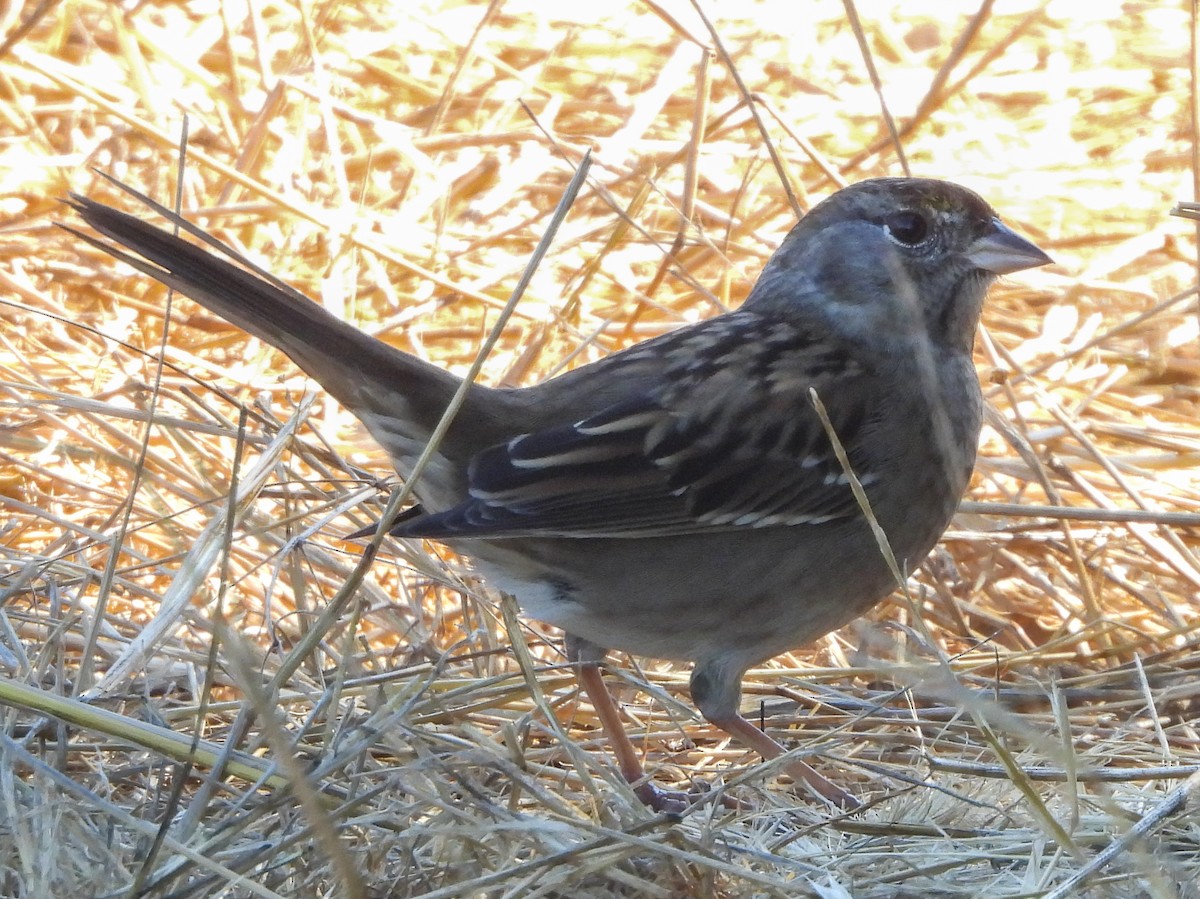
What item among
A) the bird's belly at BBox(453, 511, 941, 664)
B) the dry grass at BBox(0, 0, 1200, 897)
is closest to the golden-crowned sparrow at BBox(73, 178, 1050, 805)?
the bird's belly at BBox(453, 511, 941, 664)

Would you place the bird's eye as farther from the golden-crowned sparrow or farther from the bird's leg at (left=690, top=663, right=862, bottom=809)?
the bird's leg at (left=690, top=663, right=862, bottom=809)

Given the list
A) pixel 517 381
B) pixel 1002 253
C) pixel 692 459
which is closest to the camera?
pixel 692 459

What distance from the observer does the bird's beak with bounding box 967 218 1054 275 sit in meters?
2.54

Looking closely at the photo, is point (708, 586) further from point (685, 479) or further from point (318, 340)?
point (318, 340)

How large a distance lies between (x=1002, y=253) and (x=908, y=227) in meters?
0.17

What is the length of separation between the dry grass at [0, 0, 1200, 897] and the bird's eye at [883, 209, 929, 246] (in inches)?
18.5

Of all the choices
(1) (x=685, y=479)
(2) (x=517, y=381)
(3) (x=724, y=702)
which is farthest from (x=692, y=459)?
(2) (x=517, y=381)

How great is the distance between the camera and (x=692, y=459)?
7.78 ft

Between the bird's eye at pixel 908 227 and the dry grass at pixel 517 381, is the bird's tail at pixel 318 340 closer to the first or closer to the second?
the dry grass at pixel 517 381

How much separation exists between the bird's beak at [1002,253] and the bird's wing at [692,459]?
30 cm

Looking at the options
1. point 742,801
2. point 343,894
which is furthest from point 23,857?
point 742,801

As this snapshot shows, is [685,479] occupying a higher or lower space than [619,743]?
higher

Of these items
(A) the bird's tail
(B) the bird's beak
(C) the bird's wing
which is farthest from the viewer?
(B) the bird's beak

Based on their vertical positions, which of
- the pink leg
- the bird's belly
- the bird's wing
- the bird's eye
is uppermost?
the bird's eye
